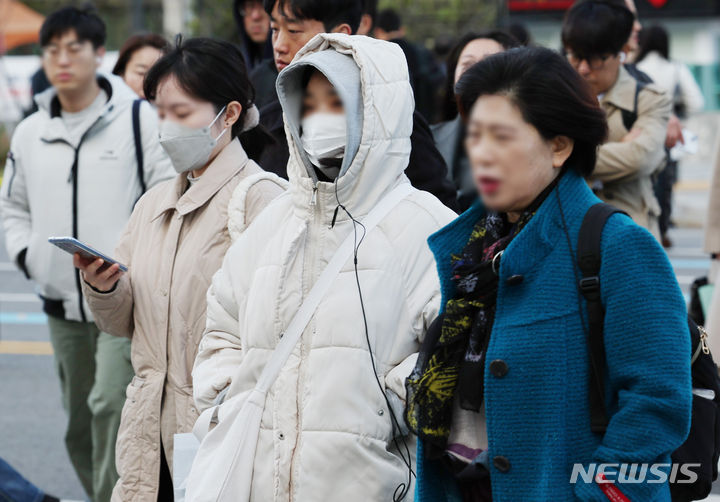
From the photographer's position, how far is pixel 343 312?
9.80 ft

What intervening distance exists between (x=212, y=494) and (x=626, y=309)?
1.24 meters

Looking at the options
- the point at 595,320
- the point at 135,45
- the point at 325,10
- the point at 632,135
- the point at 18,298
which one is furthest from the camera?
the point at 18,298

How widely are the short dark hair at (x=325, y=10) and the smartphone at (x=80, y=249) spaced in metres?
1.22

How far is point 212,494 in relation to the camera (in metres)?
2.97

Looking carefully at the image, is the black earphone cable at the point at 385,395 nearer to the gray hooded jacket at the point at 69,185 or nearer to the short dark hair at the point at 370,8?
the short dark hair at the point at 370,8

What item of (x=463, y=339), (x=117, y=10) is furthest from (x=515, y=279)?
(x=117, y=10)

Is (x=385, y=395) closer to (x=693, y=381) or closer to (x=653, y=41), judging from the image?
(x=693, y=381)

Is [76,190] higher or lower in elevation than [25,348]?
higher

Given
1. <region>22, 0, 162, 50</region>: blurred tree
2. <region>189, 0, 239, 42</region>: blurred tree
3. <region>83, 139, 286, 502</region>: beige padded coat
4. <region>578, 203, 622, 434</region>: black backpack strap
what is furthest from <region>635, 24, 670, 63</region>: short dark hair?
<region>22, 0, 162, 50</region>: blurred tree

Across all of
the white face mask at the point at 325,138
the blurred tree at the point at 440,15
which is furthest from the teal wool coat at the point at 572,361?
the blurred tree at the point at 440,15

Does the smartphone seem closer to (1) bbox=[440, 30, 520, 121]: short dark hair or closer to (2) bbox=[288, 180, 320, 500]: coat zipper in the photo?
(2) bbox=[288, 180, 320, 500]: coat zipper

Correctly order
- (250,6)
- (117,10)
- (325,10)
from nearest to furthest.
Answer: (325,10) < (250,6) < (117,10)

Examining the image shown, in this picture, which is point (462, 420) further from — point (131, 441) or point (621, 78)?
point (621, 78)

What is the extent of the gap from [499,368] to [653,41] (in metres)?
8.45
